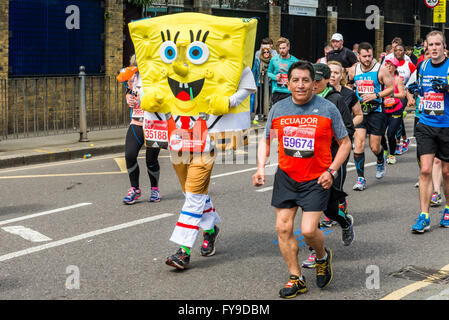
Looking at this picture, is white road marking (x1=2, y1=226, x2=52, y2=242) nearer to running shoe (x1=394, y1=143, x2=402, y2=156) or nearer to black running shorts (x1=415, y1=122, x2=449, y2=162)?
black running shorts (x1=415, y1=122, x2=449, y2=162)

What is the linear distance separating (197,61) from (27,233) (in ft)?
8.52

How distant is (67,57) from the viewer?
16.5 meters

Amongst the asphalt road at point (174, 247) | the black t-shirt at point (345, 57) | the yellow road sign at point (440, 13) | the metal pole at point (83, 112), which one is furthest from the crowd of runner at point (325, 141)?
the yellow road sign at point (440, 13)

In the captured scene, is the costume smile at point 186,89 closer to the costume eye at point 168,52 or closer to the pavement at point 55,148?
the costume eye at point 168,52

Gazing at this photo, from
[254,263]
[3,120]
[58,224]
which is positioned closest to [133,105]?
[58,224]

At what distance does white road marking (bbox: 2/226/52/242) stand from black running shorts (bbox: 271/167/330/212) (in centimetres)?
272

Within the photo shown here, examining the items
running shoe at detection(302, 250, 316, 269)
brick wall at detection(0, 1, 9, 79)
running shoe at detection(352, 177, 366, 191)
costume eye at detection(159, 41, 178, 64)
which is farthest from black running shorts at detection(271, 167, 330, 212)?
brick wall at detection(0, 1, 9, 79)

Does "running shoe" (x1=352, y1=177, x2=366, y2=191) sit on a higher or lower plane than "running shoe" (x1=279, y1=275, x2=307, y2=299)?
higher

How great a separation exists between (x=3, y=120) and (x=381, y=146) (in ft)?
24.4

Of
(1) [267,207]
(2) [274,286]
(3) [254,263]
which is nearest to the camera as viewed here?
(2) [274,286]

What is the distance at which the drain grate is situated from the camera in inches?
234

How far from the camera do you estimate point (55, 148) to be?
518 inches

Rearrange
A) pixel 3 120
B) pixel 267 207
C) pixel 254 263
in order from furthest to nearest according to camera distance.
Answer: pixel 3 120 < pixel 267 207 < pixel 254 263

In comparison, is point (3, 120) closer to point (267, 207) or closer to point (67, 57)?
point (67, 57)
